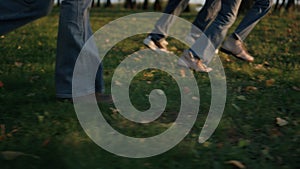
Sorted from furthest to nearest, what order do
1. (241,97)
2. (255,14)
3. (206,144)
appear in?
(255,14), (241,97), (206,144)

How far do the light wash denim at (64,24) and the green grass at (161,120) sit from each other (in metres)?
0.18

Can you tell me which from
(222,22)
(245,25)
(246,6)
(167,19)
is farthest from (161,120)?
(246,6)

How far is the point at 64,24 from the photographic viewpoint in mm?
2977

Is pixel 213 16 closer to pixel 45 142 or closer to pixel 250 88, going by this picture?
pixel 250 88

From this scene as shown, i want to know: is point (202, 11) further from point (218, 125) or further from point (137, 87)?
point (218, 125)

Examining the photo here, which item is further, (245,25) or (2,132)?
(245,25)

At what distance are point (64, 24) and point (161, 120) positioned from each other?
2.96 feet

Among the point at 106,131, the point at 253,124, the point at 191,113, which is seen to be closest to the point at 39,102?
the point at 106,131

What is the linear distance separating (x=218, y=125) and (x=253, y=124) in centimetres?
25

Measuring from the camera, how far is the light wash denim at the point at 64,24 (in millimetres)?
2928

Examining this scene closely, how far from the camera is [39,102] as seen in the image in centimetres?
315

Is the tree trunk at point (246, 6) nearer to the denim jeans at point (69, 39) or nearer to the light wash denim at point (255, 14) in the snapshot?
the light wash denim at point (255, 14)

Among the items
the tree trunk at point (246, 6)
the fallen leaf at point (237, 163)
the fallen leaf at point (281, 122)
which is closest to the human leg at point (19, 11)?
the fallen leaf at point (237, 163)

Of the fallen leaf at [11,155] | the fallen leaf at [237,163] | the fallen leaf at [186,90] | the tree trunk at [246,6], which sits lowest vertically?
the tree trunk at [246,6]
